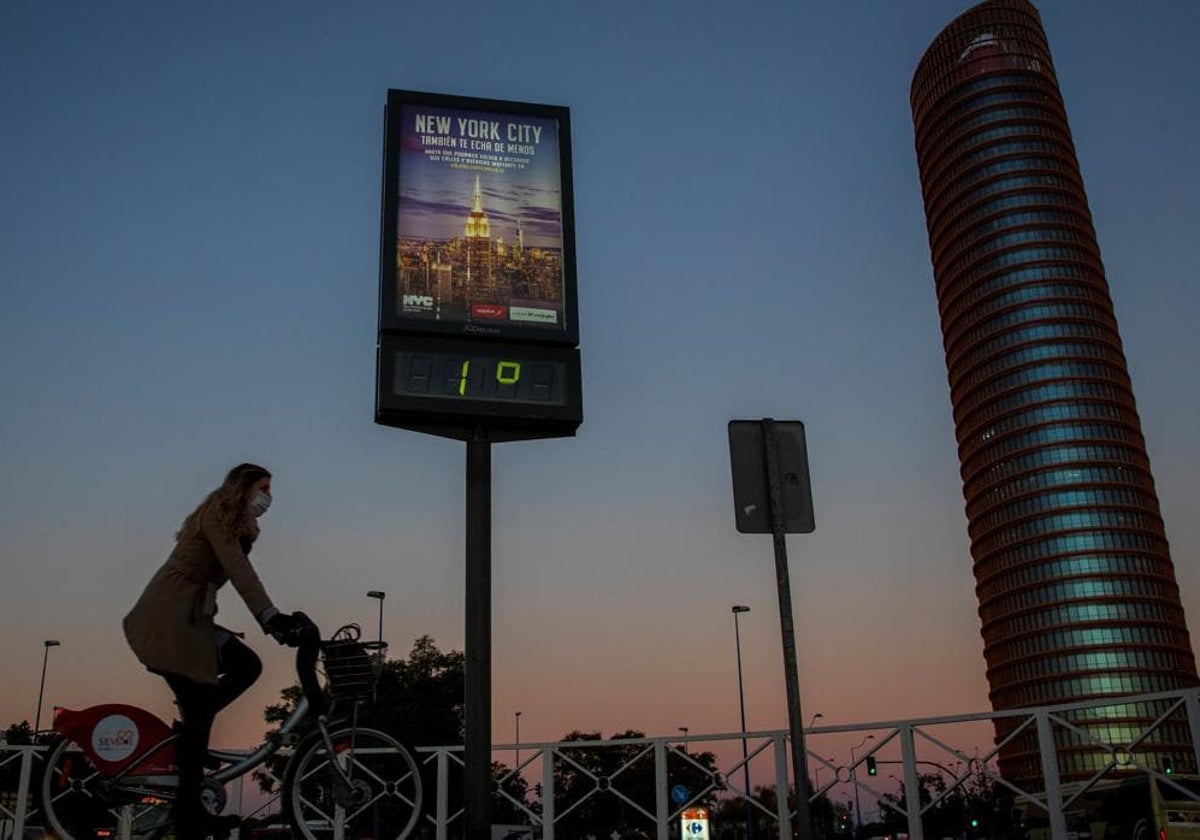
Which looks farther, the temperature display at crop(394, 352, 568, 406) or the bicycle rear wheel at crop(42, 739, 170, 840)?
the temperature display at crop(394, 352, 568, 406)

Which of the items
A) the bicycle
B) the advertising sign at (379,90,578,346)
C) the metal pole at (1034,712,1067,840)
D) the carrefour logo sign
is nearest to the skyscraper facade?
the metal pole at (1034,712,1067,840)

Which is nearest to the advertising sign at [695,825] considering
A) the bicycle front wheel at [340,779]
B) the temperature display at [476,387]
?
the temperature display at [476,387]

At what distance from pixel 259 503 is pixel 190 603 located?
627 mm

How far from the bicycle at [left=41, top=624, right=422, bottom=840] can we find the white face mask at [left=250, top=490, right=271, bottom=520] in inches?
30.7

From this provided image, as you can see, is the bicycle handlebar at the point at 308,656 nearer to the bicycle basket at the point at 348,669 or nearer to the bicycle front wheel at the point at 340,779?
the bicycle basket at the point at 348,669

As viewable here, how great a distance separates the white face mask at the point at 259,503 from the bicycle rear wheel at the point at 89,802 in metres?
1.55

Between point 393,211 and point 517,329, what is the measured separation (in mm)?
1458

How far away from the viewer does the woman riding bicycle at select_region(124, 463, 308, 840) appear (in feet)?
18.8

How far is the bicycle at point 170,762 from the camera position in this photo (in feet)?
19.5

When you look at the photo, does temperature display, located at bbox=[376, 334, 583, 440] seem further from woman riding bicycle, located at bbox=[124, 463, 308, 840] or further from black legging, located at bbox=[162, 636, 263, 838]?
black legging, located at bbox=[162, 636, 263, 838]

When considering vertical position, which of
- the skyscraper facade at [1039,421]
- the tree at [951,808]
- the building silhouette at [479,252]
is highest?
the skyscraper facade at [1039,421]

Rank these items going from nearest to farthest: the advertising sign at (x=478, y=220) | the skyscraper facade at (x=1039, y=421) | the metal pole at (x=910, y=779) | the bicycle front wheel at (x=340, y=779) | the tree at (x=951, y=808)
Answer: the bicycle front wheel at (x=340, y=779)
the advertising sign at (x=478, y=220)
the metal pole at (x=910, y=779)
the tree at (x=951, y=808)
the skyscraper facade at (x=1039, y=421)

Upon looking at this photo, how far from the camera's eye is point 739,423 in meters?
6.66

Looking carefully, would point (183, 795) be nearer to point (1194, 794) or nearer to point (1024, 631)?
point (1194, 794)
